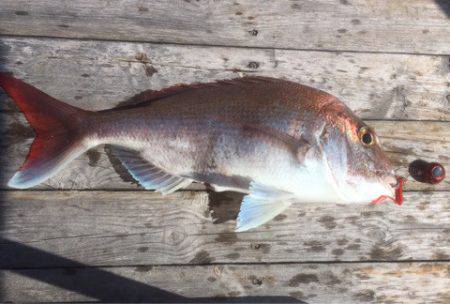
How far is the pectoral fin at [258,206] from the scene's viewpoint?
198cm

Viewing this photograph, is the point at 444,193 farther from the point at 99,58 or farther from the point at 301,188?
the point at 99,58

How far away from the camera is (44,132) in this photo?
1.92 m

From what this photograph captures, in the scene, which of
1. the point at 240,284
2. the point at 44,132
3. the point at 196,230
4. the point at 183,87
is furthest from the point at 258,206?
the point at 44,132

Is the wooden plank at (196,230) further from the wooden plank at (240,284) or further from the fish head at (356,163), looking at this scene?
the fish head at (356,163)

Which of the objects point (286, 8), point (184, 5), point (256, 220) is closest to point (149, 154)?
point (256, 220)

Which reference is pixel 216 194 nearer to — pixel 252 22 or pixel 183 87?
pixel 183 87

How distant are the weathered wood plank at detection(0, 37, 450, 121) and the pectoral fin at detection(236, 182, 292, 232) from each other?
0.71 meters

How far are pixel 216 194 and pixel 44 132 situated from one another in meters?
0.90

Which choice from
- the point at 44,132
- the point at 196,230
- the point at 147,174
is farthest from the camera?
the point at 196,230

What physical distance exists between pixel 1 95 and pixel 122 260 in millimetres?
1042

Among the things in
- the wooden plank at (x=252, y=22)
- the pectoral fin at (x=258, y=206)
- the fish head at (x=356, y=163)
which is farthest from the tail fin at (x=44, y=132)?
the fish head at (x=356, y=163)

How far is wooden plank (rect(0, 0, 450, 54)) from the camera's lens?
2.23 meters

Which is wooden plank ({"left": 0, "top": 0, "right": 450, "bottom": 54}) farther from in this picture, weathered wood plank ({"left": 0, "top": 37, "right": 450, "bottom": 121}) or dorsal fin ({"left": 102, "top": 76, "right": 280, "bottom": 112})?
dorsal fin ({"left": 102, "top": 76, "right": 280, "bottom": 112})

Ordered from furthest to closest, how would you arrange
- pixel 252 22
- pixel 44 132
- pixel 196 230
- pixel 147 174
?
pixel 252 22
pixel 196 230
pixel 147 174
pixel 44 132
